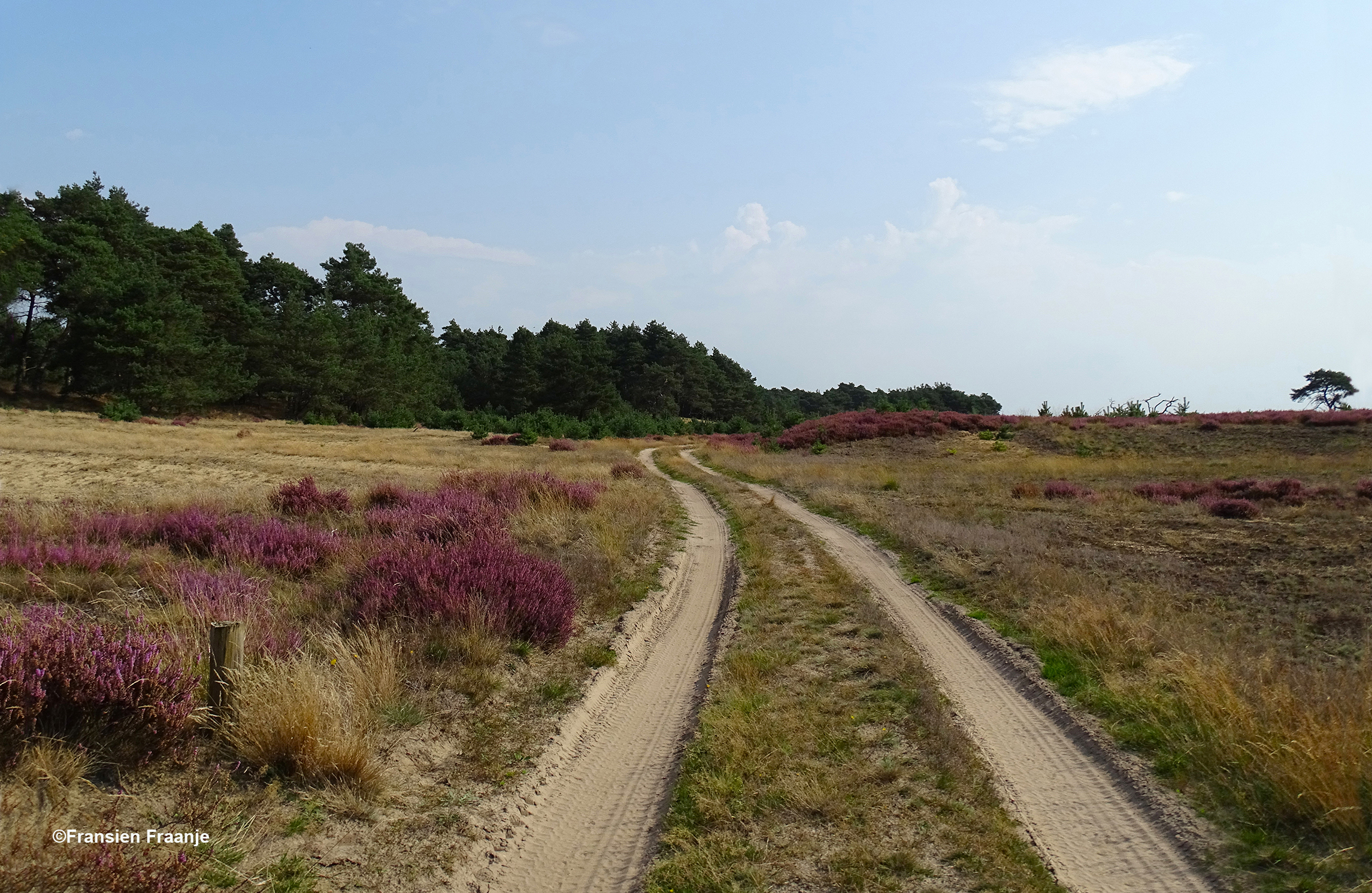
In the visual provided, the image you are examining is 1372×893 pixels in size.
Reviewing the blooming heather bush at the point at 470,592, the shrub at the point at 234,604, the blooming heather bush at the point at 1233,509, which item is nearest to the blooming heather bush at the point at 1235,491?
the blooming heather bush at the point at 1233,509

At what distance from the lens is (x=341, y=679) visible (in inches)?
231

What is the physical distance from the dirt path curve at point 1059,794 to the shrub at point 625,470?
57.8 ft

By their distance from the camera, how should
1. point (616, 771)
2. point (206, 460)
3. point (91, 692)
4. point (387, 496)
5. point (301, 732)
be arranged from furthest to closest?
point (206, 460)
point (387, 496)
point (616, 771)
point (301, 732)
point (91, 692)

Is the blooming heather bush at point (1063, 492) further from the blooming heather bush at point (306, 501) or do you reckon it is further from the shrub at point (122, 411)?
the shrub at point (122, 411)

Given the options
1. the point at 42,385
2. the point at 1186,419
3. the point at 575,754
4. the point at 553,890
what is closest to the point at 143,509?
the point at 575,754

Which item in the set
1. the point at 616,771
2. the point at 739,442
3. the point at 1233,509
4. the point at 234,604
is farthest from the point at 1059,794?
the point at 739,442

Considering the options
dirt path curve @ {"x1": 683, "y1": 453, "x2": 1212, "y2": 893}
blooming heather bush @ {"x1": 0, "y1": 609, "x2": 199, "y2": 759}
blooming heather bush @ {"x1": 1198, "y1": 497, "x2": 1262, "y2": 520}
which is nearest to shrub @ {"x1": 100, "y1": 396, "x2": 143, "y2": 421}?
blooming heather bush @ {"x1": 0, "y1": 609, "x2": 199, "y2": 759}

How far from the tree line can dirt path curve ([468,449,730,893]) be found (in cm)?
4575

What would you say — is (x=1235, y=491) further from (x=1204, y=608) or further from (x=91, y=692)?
(x=91, y=692)

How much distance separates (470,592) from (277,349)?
6541 cm

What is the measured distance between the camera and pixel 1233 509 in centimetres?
1916

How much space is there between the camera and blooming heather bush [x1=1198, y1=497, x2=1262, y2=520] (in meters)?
18.8

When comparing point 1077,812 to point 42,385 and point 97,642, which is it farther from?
point 42,385

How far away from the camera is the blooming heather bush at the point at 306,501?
566 inches
